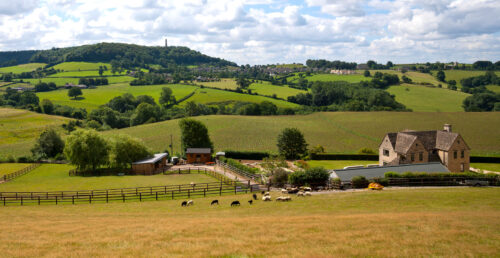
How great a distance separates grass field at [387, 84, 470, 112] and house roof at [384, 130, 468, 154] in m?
65.7

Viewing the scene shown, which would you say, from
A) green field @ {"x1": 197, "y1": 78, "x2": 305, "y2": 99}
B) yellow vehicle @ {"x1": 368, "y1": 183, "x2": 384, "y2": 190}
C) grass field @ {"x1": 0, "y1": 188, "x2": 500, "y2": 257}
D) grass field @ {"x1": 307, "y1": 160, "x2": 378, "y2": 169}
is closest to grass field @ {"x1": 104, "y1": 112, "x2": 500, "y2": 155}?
grass field @ {"x1": 307, "y1": 160, "x2": 378, "y2": 169}

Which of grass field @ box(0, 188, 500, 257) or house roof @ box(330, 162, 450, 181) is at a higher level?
grass field @ box(0, 188, 500, 257)

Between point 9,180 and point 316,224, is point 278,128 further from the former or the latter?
point 316,224

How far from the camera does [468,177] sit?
1426 inches

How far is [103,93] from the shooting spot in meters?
151

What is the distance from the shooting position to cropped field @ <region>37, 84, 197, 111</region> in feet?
443

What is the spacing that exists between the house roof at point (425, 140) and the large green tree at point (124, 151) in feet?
126

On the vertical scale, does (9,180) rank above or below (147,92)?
below

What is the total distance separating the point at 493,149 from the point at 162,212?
62.1m

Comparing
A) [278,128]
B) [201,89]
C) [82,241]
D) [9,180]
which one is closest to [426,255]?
[82,241]

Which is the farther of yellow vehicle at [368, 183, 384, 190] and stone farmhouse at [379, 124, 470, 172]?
stone farmhouse at [379, 124, 470, 172]

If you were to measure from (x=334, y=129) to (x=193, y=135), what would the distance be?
3593 centimetres

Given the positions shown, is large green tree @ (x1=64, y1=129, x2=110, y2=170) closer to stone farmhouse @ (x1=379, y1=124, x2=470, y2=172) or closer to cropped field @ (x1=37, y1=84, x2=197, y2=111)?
stone farmhouse @ (x1=379, y1=124, x2=470, y2=172)

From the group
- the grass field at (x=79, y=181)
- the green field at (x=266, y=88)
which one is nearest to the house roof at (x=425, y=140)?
the grass field at (x=79, y=181)
